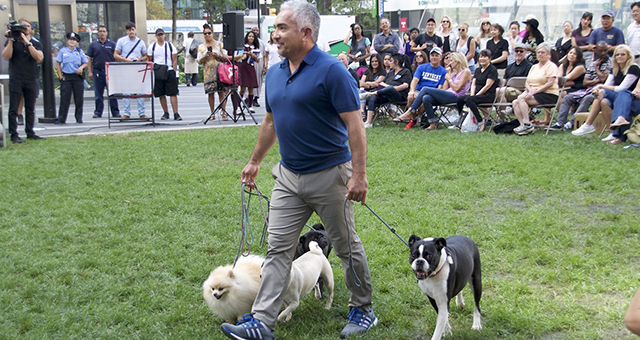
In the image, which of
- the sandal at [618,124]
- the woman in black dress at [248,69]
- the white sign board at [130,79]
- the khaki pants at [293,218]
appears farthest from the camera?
the woman in black dress at [248,69]

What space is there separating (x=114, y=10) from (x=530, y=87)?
1649 cm

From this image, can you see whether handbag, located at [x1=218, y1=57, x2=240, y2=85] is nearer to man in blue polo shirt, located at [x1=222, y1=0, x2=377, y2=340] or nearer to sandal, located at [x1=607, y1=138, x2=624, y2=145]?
sandal, located at [x1=607, y1=138, x2=624, y2=145]

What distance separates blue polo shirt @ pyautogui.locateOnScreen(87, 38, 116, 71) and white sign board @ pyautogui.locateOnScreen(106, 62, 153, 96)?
228 centimetres

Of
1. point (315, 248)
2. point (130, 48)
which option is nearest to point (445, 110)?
point (130, 48)

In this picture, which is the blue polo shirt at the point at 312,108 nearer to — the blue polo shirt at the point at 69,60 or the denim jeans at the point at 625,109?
the denim jeans at the point at 625,109

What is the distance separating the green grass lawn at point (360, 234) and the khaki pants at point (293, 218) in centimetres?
41

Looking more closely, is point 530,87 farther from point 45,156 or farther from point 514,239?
point 45,156

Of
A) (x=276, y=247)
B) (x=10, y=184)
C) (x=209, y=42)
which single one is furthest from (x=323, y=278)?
(x=209, y=42)

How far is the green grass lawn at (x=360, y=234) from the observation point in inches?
164

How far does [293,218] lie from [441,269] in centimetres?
96

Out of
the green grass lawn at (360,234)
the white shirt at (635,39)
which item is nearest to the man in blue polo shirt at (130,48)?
the green grass lawn at (360,234)

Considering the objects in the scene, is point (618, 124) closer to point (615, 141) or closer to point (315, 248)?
point (615, 141)

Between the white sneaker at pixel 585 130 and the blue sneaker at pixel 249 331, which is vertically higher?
the white sneaker at pixel 585 130

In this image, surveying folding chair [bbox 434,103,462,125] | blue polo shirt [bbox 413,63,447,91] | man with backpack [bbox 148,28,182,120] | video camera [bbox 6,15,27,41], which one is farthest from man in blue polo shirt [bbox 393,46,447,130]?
video camera [bbox 6,15,27,41]
